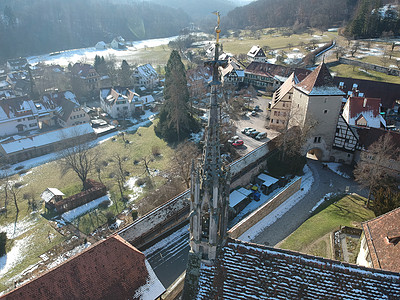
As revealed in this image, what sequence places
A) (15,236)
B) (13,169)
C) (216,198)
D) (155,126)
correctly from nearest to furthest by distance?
(216,198) → (15,236) → (13,169) → (155,126)

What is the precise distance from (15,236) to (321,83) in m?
40.0

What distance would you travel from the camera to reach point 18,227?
33469 mm

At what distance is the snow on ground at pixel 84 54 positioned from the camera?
118 meters

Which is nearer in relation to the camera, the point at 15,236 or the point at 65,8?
the point at 15,236

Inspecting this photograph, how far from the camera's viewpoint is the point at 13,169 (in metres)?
46.4

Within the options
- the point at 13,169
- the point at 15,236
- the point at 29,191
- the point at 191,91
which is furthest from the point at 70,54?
the point at 15,236

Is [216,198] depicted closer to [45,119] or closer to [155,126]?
[155,126]

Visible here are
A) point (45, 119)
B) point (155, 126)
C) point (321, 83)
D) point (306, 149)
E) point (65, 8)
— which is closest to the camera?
point (321, 83)

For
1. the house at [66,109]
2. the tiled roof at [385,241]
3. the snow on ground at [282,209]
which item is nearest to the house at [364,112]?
the snow on ground at [282,209]

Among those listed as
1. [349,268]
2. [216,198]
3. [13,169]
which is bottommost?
[13,169]

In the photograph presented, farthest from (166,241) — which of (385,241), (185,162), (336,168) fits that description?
(336,168)

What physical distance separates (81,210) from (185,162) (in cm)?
1369

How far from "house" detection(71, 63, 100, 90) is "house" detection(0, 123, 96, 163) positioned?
97.0 feet

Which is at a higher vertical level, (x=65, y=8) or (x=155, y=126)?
(x=65, y=8)
